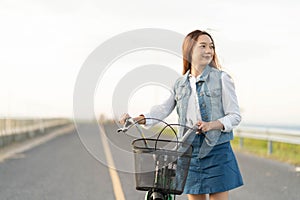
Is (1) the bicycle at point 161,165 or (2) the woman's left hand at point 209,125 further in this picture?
(2) the woman's left hand at point 209,125

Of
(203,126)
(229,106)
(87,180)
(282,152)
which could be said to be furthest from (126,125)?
(282,152)

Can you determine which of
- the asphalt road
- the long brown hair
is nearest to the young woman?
A: the long brown hair

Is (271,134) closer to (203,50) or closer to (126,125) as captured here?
(203,50)

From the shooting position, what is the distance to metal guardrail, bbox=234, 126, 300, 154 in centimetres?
1345

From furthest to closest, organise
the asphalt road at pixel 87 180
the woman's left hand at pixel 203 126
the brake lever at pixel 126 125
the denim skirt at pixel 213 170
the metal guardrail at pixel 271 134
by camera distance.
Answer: the metal guardrail at pixel 271 134
the asphalt road at pixel 87 180
the denim skirt at pixel 213 170
the brake lever at pixel 126 125
the woman's left hand at pixel 203 126

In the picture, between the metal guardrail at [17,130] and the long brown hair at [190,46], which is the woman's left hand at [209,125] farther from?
the metal guardrail at [17,130]

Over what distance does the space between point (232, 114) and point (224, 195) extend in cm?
66

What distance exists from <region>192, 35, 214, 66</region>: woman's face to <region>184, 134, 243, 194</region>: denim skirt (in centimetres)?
60

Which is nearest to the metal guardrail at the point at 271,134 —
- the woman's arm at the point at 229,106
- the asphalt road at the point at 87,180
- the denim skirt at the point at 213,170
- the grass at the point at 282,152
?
the grass at the point at 282,152

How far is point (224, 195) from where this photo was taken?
163 inches

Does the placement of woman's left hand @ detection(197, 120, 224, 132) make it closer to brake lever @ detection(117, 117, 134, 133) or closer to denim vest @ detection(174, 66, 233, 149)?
denim vest @ detection(174, 66, 233, 149)

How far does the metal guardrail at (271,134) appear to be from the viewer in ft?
44.1

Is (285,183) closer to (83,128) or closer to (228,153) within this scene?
(228,153)

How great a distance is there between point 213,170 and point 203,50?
95cm
